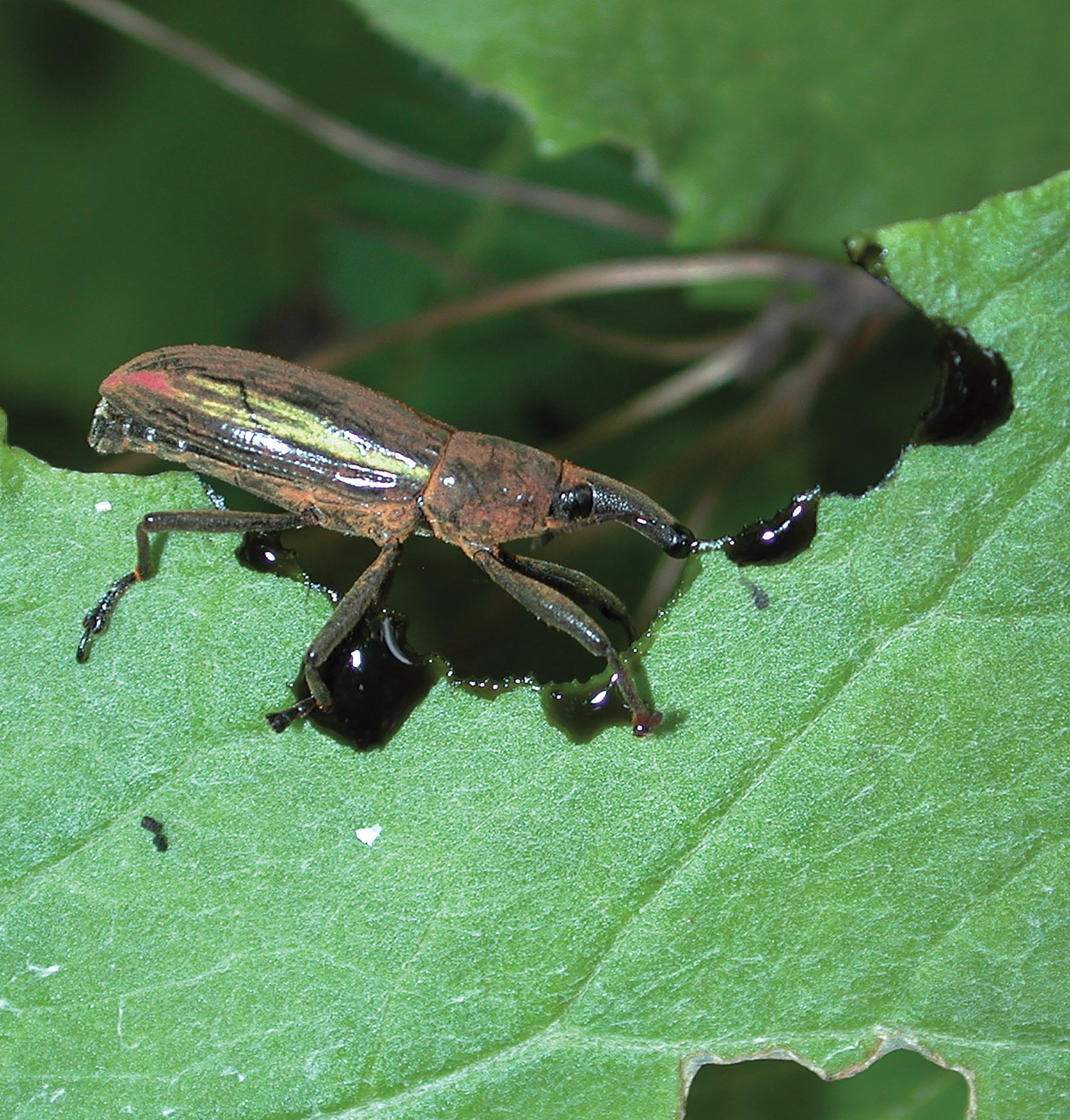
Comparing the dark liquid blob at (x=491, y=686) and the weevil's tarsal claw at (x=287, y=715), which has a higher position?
the dark liquid blob at (x=491, y=686)

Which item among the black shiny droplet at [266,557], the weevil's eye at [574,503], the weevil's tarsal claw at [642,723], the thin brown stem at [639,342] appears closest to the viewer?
the weevil's tarsal claw at [642,723]

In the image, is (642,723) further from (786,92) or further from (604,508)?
(786,92)

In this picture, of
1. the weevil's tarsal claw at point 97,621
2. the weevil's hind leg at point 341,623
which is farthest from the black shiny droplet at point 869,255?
the weevil's tarsal claw at point 97,621

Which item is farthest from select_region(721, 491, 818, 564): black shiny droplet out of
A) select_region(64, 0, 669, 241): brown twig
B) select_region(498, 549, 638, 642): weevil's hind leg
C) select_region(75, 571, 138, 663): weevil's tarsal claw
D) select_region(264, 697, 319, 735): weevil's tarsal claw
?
select_region(64, 0, 669, 241): brown twig

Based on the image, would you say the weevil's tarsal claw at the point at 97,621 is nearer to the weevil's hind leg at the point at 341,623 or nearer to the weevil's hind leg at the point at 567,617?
the weevil's hind leg at the point at 341,623

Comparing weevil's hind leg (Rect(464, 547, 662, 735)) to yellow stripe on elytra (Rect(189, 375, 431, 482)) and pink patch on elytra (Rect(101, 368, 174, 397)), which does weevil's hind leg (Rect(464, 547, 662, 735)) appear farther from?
pink patch on elytra (Rect(101, 368, 174, 397))

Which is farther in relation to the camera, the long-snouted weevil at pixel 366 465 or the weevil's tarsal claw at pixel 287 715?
the long-snouted weevil at pixel 366 465

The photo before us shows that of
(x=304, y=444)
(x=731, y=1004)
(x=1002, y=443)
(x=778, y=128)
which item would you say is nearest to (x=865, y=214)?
(x=778, y=128)
